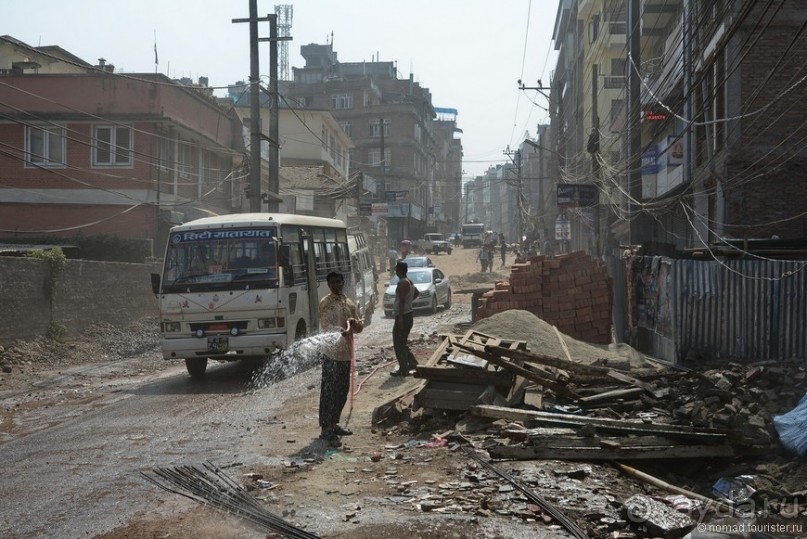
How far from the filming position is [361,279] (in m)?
23.8

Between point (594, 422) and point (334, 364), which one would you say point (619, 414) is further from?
point (334, 364)

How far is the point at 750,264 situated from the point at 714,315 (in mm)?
1094

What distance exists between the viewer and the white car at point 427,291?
28375 mm

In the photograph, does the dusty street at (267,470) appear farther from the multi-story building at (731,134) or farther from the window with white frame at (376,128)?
the window with white frame at (376,128)

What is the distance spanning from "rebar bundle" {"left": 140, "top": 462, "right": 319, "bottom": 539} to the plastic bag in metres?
4.43

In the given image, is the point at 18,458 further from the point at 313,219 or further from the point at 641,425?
the point at 313,219

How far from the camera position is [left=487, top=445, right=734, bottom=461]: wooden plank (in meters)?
7.54

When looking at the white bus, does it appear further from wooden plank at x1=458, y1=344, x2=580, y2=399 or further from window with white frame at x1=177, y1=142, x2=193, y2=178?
window with white frame at x1=177, y1=142, x2=193, y2=178

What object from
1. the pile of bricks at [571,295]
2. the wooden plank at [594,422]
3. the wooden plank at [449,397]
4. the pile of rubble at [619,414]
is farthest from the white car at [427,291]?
the wooden plank at [594,422]

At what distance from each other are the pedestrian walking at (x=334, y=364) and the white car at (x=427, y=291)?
1823cm

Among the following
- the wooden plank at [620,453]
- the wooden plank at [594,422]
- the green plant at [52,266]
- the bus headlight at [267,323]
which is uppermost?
the green plant at [52,266]

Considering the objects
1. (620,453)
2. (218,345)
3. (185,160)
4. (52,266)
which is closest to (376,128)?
(185,160)

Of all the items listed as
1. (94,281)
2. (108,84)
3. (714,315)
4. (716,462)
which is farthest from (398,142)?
(716,462)

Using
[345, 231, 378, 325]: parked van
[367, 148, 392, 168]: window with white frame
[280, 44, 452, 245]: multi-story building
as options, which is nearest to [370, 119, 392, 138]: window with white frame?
[280, 44, 452, 245]: multi-story building
